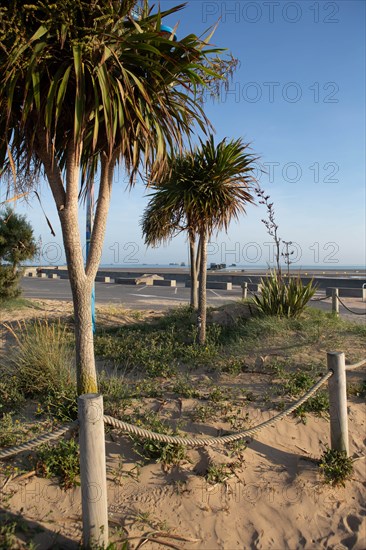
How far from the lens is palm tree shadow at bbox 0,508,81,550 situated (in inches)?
107

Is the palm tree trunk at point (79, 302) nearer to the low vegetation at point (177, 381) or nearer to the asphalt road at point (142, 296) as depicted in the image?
the low vegetation at point (177, 381)

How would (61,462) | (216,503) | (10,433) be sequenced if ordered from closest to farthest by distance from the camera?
(216,503) → (61,462) → (10,433)

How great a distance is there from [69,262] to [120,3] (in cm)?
256

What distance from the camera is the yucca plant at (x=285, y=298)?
8000mm

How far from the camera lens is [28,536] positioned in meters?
2.82

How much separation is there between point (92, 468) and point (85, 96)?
316cm

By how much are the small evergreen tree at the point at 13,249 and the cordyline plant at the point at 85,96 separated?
8.76 meters

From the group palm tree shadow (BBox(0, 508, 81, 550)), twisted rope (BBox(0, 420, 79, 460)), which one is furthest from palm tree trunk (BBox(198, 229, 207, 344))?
twisted rope (BBox(0, 420, 79, 460))

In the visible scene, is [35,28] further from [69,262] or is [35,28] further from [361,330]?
[361,330]

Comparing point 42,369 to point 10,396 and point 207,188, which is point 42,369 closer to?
point 10,396

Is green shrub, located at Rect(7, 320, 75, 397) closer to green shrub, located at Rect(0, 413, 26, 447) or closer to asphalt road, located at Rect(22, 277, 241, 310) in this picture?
green shrub, located at Rect(0, 413, 26, 447)

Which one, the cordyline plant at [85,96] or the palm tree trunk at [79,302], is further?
the palm tree trunk at [79,302]

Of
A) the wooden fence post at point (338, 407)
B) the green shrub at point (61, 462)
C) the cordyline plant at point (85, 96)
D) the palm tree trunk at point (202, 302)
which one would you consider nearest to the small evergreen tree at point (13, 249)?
the palm tree trunk at point (202, 302)

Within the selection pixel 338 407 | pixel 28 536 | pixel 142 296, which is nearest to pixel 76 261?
pixel 28 536
